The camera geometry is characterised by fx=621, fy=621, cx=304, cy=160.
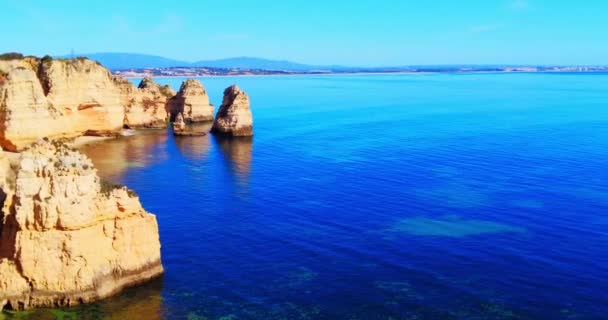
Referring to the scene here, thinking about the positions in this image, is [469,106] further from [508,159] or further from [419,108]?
[508,159]

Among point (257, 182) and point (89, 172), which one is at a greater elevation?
point (89, 172)

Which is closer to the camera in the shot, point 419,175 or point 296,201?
point 296,201

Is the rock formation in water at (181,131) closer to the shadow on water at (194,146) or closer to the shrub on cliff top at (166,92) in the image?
the shadow on water at (194,146)

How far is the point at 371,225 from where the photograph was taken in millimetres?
47625

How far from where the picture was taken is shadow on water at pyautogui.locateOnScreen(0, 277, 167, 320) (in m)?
30.7

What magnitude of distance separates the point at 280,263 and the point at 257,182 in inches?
1022

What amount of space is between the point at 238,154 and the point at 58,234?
51.9m

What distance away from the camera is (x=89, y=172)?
109 feet

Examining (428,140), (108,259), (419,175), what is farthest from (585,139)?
(108,259)

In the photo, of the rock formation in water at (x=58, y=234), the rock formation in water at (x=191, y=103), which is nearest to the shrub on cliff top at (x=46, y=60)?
the rock formation in water at (x=191, y=103)

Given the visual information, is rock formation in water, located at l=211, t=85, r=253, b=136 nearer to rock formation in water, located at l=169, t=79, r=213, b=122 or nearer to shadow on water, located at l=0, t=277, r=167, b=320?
rock formation in water, located at l=169, t=79, r=213, b=122

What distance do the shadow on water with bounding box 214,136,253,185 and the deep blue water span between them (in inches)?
13.8

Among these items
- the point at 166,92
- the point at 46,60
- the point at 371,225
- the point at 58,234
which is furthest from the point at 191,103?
the point at 58,234

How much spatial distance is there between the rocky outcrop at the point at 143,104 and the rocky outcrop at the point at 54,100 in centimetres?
477
